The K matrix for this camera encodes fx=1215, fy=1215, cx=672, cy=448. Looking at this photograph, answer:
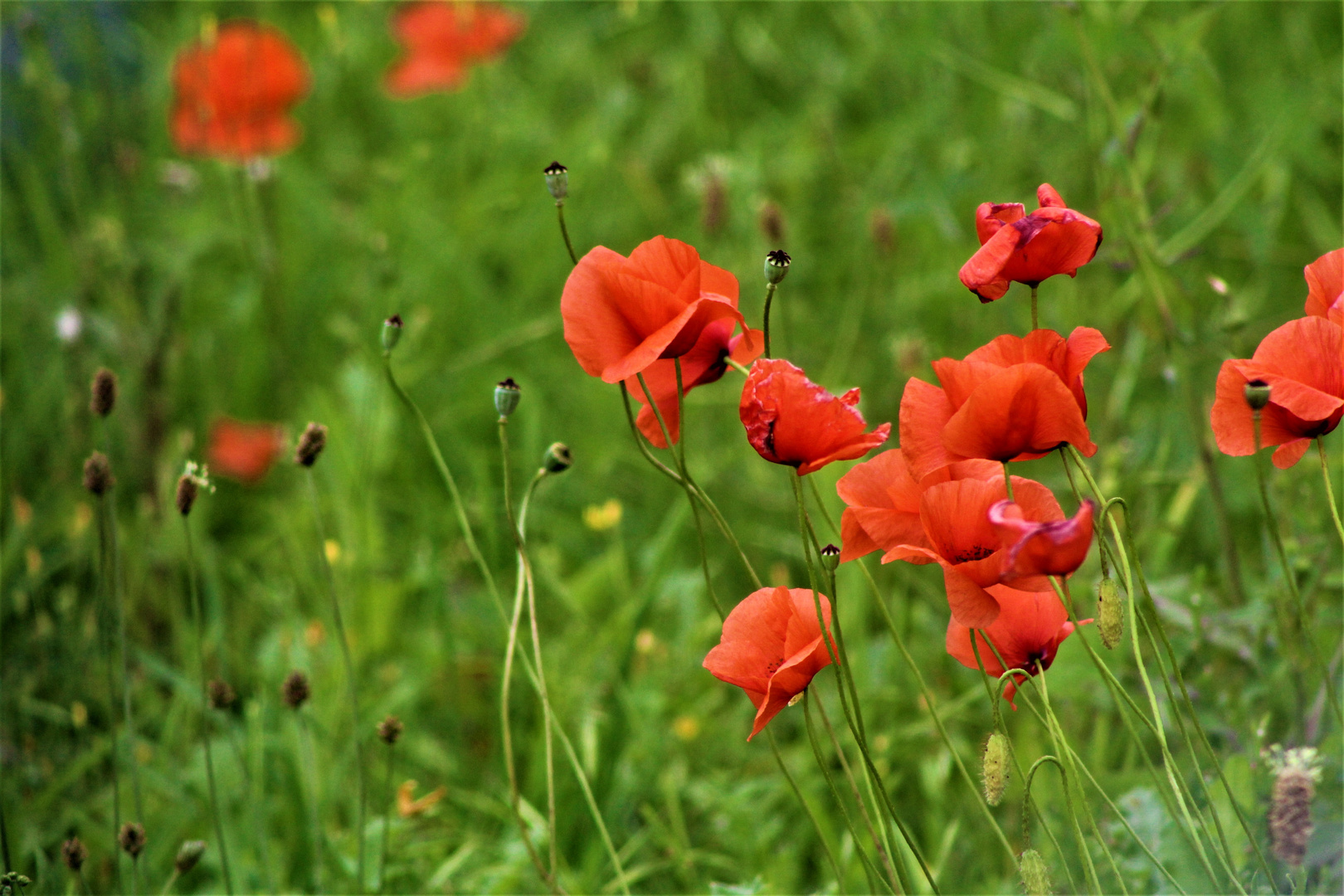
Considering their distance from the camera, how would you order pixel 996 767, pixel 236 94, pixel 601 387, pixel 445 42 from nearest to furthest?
pixel 996 767 → pixel 601 387 → pixel 236 94 → pixel 445 42

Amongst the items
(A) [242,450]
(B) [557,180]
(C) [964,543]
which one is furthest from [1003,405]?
Answer: (A) [242,450]

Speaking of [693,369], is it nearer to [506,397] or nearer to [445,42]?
[506,397]

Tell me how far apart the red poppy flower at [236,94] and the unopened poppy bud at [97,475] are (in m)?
1.14

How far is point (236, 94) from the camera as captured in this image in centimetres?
197

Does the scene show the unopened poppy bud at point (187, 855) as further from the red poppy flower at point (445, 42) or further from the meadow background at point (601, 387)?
the red poppy flower at point (445, 42)

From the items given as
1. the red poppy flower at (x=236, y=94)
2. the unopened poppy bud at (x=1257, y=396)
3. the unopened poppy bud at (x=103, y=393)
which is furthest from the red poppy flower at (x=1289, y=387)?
the red poppy flower at (x=236, y=94)

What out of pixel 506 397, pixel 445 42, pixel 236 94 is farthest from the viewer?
pixel 445 42

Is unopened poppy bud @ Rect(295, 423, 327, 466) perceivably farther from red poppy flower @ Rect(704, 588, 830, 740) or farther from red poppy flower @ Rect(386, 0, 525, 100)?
red poppy flower @ Rect(386, 0, 525, 100)

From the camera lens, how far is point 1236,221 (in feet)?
4.50

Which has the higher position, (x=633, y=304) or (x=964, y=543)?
(x=633, y=304)

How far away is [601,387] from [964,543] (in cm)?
123

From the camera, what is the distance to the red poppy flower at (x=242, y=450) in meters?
1.71

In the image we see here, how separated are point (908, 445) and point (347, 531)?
39.6 inches

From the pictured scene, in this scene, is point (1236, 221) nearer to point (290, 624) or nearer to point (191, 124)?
point (290, 624)
